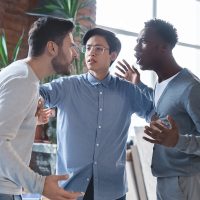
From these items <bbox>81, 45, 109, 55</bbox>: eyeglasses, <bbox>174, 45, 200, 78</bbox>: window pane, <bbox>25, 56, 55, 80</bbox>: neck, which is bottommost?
<bbox>174, 45, 200, 78</bbox>: window pane

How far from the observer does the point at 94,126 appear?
2031mm

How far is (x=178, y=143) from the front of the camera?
1.62 m

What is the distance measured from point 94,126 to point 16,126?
75 cm

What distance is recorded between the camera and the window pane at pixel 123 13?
4441mm

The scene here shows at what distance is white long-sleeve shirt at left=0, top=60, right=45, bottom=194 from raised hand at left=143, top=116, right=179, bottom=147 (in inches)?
19.6

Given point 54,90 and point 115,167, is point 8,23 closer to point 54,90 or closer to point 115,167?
point 54,90

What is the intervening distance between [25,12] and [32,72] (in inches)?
94.6

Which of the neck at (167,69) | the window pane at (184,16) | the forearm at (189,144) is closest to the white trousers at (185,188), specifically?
the forearm at (189,144)

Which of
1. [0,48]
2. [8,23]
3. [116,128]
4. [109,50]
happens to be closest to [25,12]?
[8,23]

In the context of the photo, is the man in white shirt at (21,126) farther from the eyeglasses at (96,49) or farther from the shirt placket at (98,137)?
the eyeglasses at (96,49)

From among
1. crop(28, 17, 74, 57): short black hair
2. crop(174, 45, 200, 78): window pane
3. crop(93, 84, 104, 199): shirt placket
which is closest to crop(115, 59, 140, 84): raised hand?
crop(93, 84, 104, 199): shirt placket

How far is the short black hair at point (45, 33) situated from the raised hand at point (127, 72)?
0.67 meters

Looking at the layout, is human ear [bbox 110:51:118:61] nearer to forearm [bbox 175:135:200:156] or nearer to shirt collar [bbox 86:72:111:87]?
shirt collar [bbox 86:72:111:87]

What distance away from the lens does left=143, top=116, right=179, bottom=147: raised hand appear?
5.19 ft
